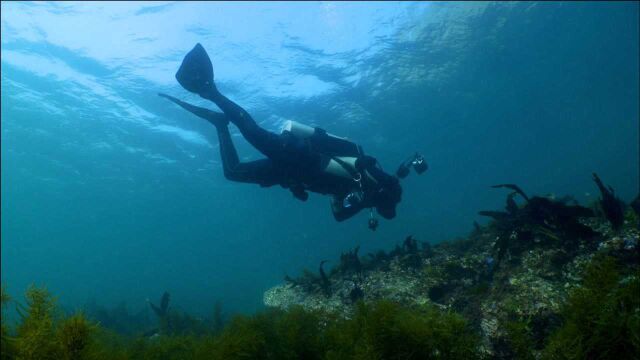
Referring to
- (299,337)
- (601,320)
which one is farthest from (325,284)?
(601,320)

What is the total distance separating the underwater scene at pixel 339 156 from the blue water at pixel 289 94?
0.53 feet

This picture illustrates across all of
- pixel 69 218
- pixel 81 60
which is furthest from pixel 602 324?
pixel 69 218

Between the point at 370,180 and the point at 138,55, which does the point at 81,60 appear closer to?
the point at 138,55

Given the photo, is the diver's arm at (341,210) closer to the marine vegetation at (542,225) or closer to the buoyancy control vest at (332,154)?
the buoyancy control vest at (332,154)

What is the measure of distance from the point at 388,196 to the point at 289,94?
51.9ft

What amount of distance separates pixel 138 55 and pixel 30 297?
61.2 feet

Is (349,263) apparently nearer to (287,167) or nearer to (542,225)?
(287,167)

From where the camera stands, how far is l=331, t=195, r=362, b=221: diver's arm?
8.05 meters

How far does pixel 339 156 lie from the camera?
344 inches

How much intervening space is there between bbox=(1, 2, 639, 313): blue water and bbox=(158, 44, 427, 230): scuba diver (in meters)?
4.23

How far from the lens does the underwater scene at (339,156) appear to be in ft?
11.4

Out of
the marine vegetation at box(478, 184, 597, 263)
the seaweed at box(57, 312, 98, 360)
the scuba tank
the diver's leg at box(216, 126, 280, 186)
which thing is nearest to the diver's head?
the scuba tank

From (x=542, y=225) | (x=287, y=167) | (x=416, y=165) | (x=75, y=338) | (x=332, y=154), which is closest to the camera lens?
(x=75, y=338)

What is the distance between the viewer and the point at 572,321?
2814 millimetres
